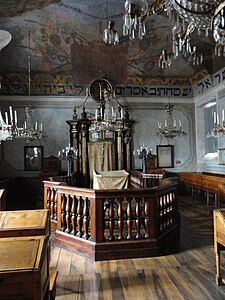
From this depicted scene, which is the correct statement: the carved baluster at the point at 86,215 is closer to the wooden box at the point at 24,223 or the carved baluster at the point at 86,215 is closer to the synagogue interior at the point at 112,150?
the synagogue interior at the point at 112,150

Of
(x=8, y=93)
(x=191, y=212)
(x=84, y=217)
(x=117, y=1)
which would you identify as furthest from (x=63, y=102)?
(x=84, y=217)

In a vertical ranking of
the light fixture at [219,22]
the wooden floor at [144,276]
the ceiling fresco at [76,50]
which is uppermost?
the ceiling fresco at [76,50]

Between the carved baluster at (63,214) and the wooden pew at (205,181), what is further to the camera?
the wooden pew at (205,181)

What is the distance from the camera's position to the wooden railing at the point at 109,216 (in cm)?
433

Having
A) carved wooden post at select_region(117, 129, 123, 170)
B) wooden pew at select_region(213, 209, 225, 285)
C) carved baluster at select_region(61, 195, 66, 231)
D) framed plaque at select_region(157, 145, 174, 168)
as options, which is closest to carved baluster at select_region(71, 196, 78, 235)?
carved baluster at select_region(61, 195, 66, 231)

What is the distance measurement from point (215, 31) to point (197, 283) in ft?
9.60

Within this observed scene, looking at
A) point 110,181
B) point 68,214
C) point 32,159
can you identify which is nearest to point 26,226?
point 68,214

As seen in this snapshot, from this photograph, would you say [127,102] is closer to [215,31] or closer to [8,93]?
[8,93]

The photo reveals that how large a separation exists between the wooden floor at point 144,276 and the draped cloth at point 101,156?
275 inches

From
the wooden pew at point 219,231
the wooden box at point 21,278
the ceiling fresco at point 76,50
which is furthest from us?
the ceiling fresco at point 76,50

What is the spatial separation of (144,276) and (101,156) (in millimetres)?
8325

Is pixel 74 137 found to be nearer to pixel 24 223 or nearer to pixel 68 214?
pixel 68 214

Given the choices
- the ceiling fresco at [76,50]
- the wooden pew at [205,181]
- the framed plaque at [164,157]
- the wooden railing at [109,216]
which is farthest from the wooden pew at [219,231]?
the framed plaque at [164,157]

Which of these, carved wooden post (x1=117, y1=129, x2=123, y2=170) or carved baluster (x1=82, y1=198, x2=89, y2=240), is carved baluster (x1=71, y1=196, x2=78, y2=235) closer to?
carved baluster (x1=82, y1=198, x2=89, y2=240)
